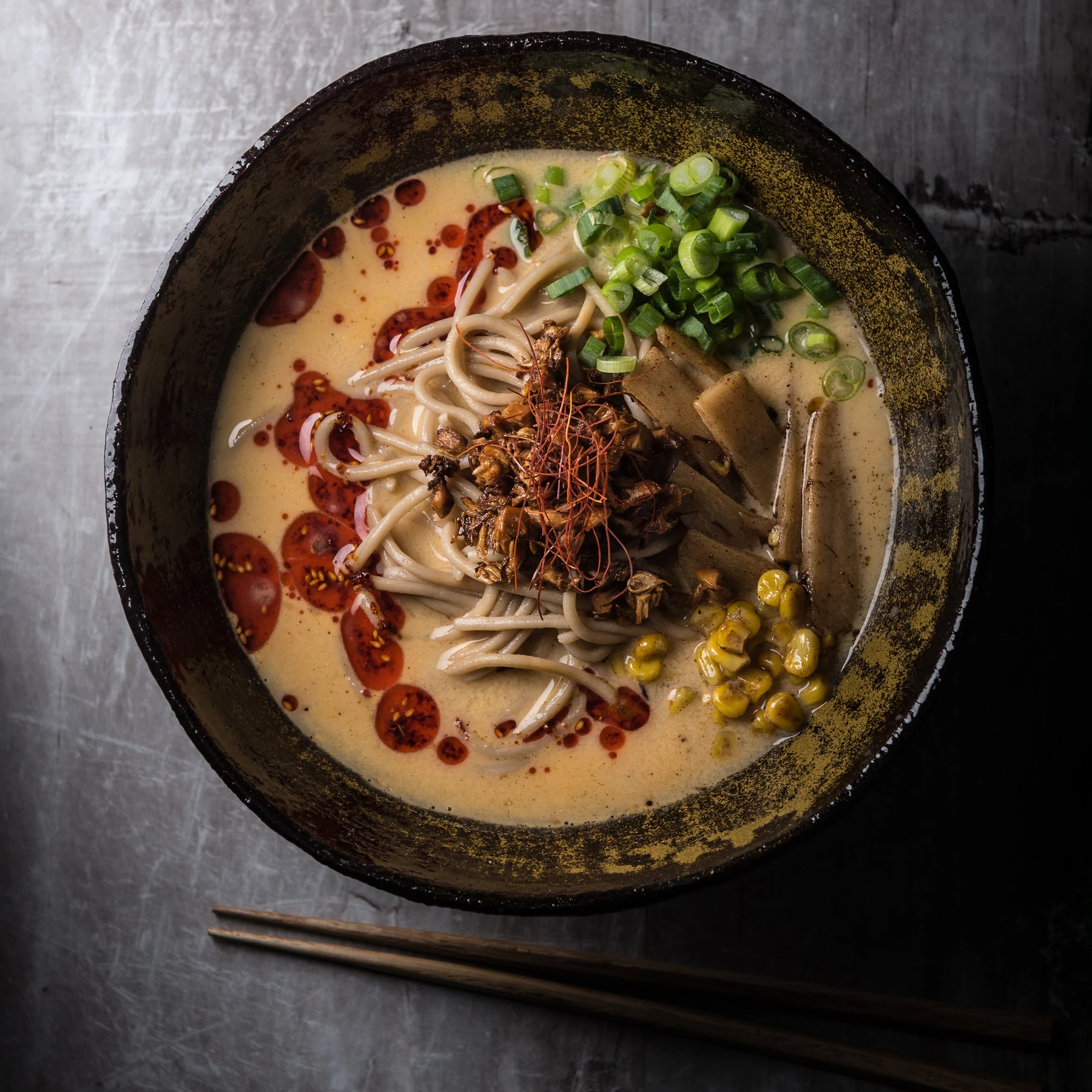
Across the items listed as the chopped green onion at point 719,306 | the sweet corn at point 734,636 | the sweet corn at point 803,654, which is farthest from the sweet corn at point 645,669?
the chopped green onion at point 719,306

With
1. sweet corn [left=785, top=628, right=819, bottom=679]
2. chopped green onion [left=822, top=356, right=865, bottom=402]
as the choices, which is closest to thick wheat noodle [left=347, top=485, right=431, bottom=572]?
sweet corn [left=785, top=628, right=819, bottom=679]

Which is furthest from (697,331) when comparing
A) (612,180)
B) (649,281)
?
(612,180)

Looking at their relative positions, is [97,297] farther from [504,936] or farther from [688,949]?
[688,949]

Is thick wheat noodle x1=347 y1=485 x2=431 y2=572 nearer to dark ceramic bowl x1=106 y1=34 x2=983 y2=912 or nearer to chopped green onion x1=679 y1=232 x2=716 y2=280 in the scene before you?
dark ceramic bowl x1=106 y1=34 x2=983 y2=912

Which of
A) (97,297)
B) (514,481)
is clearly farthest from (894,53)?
(97,297)

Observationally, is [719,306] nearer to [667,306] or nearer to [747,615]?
[667,306]
